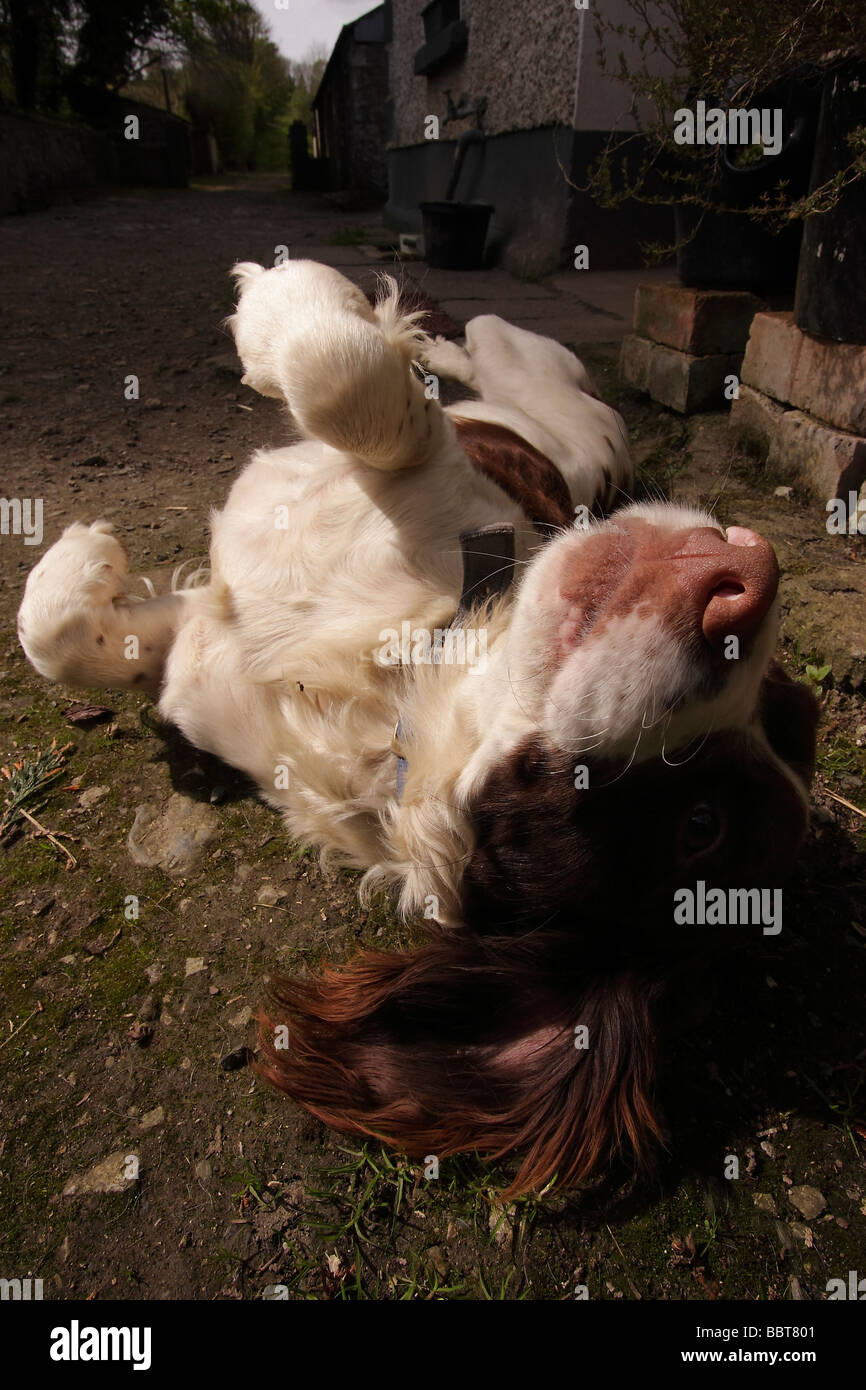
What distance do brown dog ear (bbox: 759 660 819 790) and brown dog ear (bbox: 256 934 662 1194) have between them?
21.0 inches

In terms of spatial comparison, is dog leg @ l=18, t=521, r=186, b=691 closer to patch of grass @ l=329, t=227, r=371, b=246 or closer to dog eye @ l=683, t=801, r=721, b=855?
dog eye @ l=683, t=801, r=721, b=855

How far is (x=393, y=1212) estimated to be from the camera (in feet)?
4.80

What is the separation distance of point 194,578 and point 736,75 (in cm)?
247

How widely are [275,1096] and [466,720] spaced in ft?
2.72

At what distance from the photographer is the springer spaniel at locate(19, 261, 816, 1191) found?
1403 mm

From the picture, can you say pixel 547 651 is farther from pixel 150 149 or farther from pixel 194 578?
pixel 150 149

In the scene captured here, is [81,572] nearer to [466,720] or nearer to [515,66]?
[466,720]

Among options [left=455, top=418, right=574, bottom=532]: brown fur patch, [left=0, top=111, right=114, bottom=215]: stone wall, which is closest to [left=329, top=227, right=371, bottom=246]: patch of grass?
[left=0, top=111, right=114, bottom=215]: stone wall

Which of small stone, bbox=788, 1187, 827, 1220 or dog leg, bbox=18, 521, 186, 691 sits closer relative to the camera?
small stone, bbox=788, 1187, 827, 1220

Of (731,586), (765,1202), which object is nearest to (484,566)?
(731,586)

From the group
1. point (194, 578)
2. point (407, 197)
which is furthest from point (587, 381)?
point (407, 197)

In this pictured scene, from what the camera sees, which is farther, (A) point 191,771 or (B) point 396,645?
(A) point 191,771
